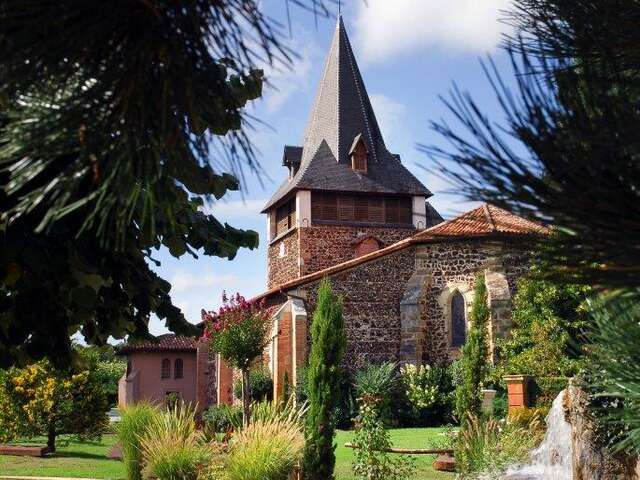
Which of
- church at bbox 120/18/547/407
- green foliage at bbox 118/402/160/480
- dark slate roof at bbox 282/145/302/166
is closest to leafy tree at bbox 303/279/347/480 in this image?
green foliage at bbox 118/402/160/480

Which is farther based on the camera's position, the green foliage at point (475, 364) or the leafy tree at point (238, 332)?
the leafy tree at point (238, 332)

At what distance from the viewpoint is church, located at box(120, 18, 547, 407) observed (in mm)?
25297

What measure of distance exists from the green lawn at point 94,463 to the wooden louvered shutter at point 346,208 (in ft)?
43.2

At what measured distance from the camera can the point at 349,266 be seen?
25891 millimetres

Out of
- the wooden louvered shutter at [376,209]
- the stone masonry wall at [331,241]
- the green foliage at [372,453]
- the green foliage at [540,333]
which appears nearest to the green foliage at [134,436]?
the green foliage at [372,453]

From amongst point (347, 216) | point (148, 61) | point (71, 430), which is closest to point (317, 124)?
point (347, 216)

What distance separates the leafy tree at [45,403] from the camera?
17.1 m

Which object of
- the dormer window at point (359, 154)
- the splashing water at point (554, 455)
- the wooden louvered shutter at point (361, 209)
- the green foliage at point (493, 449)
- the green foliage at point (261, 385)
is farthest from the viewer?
the dormer window at point (359, 154)

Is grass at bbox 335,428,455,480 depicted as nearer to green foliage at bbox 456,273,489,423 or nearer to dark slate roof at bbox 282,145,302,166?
green foliage at bbox 456,273,489,423

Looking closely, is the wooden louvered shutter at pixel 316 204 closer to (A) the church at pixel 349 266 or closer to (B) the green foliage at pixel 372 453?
(A) the church at pixel 349 266

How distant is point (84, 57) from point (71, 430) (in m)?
17.1

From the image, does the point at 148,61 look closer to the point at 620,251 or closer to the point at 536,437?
the point at 620,251

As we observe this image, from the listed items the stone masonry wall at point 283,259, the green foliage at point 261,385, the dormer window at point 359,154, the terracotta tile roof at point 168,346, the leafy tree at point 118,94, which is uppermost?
the dormer window at point 359,154

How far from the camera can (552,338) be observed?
782 inches
